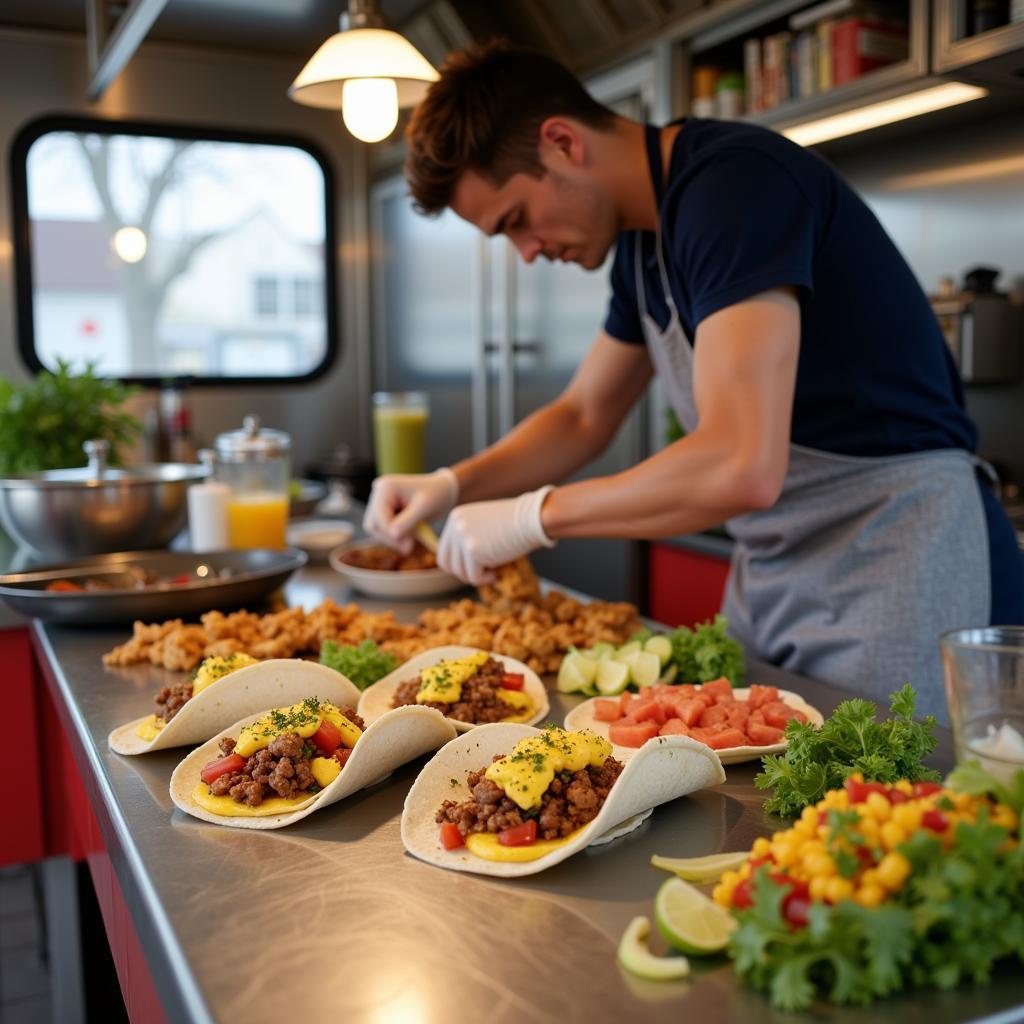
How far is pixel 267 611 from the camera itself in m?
2.13

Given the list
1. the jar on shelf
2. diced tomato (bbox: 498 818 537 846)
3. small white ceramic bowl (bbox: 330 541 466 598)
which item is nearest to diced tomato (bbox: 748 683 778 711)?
diced tomato (bbox: 498 818 537 846)

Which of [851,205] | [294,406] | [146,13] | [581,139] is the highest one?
[146,13]

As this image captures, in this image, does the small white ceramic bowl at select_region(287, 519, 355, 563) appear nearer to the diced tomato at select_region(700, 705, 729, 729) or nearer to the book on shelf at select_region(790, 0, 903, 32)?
the diced tomato at select_region(700, 705, 729, 729)

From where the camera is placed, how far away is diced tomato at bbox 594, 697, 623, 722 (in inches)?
54.9

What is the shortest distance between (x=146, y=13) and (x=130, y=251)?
2.40 meters

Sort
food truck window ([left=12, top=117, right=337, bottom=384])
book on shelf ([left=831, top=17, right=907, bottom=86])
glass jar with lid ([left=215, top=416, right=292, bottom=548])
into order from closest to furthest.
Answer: glass jar with lid ([left=215, top=416, right=292, bottom=548]), book on shelf ([left=831, top=17, right=907, bottom=86]), food truck window ([left=12, top=117, right=337, bottom=384])

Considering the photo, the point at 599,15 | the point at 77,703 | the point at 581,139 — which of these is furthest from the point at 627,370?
the point at 599,15

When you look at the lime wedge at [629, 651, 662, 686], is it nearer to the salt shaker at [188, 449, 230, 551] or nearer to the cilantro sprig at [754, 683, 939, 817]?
the cilantro sprig at [754, 683, 939, 817]

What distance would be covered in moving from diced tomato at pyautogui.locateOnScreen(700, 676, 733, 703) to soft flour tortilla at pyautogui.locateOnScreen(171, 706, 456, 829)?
33 cm

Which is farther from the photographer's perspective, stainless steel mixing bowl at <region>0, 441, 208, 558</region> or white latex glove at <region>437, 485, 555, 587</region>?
stainless steel mixing bowl at <region>0, 441, 208, 558</region>

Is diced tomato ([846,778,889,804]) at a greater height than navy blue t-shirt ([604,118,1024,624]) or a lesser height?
lesser

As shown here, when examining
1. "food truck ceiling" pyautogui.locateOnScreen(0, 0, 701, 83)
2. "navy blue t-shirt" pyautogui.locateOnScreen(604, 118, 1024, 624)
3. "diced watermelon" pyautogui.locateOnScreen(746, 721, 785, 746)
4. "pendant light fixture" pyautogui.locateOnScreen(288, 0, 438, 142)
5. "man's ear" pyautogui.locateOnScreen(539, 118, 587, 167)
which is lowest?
"diced watermelon" pyautogui.locateOnScreen(746, 721, 785, 746)


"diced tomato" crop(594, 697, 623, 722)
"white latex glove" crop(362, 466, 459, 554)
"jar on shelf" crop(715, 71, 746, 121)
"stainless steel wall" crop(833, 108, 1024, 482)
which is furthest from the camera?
"jar on shelf" crop(715, 71, 746, 121)

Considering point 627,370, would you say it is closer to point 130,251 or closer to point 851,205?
point 851,205
